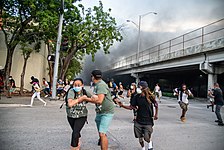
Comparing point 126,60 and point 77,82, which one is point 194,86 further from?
point 77,82

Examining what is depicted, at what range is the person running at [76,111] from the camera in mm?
3648

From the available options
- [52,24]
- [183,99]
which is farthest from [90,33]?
[183,99]

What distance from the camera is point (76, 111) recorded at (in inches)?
148

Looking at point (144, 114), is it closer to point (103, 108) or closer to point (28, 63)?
point (103, 108)

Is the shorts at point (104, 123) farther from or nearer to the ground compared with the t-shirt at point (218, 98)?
nearer to the ground

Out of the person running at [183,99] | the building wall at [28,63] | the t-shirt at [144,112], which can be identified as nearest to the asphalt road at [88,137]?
the t-shirt at [144,112]

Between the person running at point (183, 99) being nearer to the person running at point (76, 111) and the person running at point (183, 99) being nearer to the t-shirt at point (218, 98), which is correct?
the t-shirt at point (218, 98)

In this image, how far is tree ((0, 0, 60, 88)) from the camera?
1338 centimetres

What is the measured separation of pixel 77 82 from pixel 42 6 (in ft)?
37.2

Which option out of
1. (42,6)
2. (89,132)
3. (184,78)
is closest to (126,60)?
(184,78)

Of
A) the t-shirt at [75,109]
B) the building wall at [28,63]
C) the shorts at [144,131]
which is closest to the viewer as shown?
the t-shirt at [75,109]

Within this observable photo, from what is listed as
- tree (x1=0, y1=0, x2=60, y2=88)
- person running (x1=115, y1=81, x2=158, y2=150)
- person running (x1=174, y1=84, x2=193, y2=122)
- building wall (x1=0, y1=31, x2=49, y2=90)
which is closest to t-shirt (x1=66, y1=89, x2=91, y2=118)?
person running (x1=115, y1=81, x2=158, y2=150)

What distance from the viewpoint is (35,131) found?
568cm

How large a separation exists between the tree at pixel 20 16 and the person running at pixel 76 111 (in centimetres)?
1054
